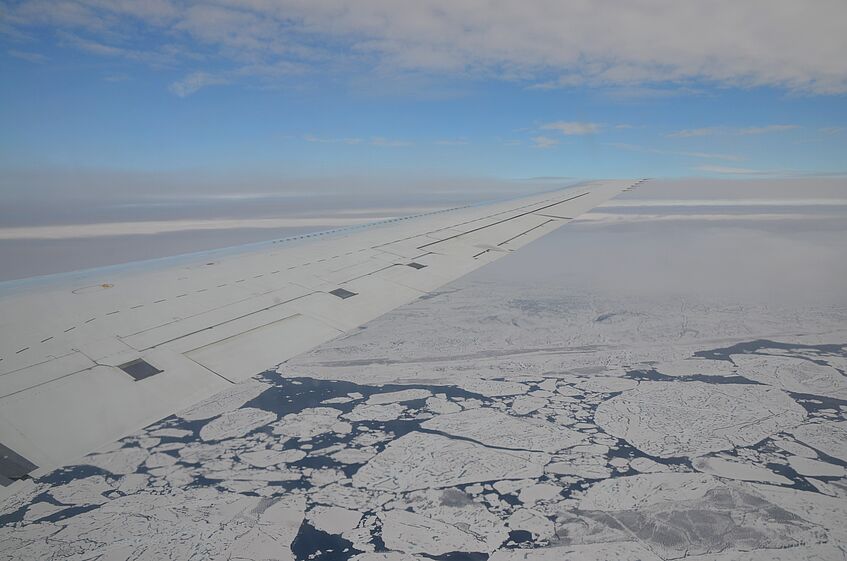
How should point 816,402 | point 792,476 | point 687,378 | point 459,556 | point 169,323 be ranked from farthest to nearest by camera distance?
point 687,378 → point 816,402 → point 792,476 → point 459,556 → point 169,323

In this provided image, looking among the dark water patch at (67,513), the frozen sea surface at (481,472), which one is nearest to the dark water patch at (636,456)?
the frozen sea surface at (481,472)

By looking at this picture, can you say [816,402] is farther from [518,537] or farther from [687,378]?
[518,537]

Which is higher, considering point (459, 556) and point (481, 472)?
point (459, 556)

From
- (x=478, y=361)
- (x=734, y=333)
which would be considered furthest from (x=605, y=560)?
(x=734, y=333)

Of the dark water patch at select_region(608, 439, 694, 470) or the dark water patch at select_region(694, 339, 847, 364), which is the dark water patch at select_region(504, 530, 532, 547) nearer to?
the dark water patch at select_region(608, 439, 694, 470)

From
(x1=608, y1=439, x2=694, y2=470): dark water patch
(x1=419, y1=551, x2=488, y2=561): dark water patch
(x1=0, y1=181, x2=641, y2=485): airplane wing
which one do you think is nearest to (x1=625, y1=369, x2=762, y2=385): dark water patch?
(x1=608, y1=439, x2=694, y2=470): dark water patch

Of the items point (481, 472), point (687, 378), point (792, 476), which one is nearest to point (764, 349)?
point (687, 378)

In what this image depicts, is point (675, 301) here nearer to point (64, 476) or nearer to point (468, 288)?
point (468, 288)
